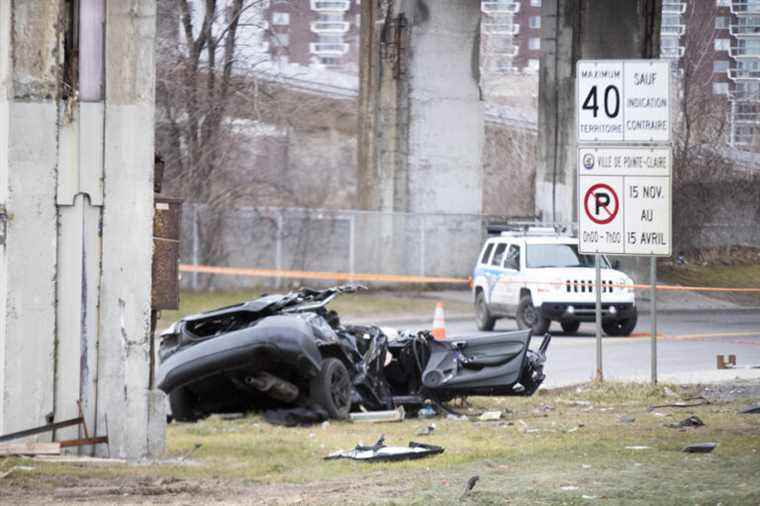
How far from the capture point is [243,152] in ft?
125

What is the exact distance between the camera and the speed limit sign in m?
15.6

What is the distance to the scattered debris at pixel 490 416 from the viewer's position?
1351cm

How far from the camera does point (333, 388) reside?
530 inches

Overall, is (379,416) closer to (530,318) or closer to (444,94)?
(530,318)

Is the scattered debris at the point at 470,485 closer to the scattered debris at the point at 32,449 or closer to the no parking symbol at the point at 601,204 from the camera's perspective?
the scattered debris at the point at 32,449

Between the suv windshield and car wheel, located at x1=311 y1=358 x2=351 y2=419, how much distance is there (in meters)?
12.8

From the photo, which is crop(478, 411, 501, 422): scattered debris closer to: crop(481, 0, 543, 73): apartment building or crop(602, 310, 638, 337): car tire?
crop(602, 310, 638, 337): car tire

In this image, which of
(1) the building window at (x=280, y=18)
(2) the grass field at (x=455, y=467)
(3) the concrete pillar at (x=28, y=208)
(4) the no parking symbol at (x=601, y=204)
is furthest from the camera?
→ (1) the building window at (x=280, y=18)

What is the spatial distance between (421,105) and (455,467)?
2913 centimetres

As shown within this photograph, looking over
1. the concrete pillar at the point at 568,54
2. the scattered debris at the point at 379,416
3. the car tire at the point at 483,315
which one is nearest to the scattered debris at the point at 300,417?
the scattered debris at the point at 379,416

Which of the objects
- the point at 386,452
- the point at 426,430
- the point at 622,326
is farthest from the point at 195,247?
the point at 386,452

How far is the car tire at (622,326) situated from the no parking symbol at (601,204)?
31.2ft

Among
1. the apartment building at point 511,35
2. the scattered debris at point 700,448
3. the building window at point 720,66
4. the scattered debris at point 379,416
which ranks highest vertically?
the apartment building at point 511,35

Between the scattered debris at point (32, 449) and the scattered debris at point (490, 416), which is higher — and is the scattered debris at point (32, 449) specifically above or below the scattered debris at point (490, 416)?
above
